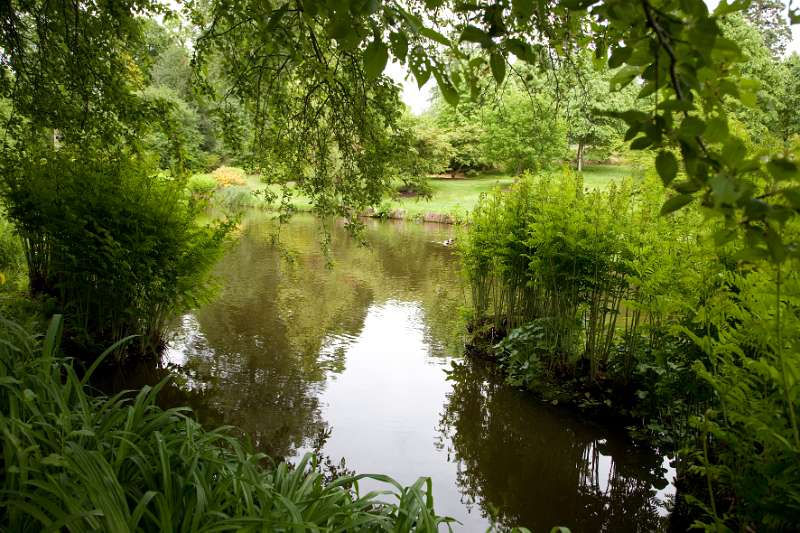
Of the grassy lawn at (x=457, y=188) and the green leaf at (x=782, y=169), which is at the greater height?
the green leaf at (x=782, y=169)

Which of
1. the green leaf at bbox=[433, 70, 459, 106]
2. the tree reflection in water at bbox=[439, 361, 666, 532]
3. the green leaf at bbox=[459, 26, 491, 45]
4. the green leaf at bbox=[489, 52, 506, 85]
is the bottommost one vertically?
the tree reflection in water at bbox=[439, 361, 666, 532]

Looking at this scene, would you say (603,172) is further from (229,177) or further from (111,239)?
(111,239)

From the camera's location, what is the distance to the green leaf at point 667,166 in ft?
2.72

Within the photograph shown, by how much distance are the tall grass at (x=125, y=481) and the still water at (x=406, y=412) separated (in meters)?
1.26

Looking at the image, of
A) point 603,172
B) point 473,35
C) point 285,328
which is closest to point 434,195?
point 603,172

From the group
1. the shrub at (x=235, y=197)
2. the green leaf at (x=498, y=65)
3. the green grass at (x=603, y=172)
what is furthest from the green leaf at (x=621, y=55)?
the green grass at (x=603, y=172)

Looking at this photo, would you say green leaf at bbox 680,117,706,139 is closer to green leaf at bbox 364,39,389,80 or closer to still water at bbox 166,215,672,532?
green leaf at bbox 364,39,389,80

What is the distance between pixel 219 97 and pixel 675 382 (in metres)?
4.03

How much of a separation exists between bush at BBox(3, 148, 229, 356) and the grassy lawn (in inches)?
668

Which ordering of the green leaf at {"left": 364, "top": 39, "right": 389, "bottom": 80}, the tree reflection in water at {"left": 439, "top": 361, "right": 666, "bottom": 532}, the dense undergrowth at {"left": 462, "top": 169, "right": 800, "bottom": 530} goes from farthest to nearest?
the tree reflection in water at {"left": 439, "top": 361, "right": 666, "bottom": 532}, the dense undergrowth at {"left": 462, "top": 169, "right": 800, "bottom": 530}, the green leaf at {"left": 364, "top": 39, "right": 389, "bottom": 80}

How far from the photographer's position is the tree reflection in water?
3527 mm

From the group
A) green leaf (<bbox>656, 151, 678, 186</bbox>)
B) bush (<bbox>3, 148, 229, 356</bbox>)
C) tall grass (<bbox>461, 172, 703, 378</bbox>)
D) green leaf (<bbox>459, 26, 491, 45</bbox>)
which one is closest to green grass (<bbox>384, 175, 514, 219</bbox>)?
tall grass (<bbox>461, 172, 703, 378</bbox>)

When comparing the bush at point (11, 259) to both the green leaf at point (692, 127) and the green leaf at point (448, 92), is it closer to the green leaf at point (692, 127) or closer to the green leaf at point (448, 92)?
the green leaf at point (448, 92)

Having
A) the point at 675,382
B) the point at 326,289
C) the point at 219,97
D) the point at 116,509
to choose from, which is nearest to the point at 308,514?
the point at 116,509
